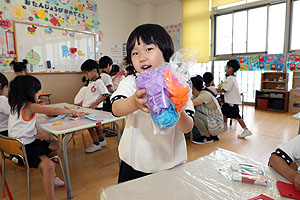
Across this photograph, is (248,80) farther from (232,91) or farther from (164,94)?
(164,94)

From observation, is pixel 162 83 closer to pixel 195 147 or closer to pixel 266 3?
pixel 195 147

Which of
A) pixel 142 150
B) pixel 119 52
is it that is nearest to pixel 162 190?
pixel 142 150

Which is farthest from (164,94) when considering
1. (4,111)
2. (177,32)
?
(177,32)

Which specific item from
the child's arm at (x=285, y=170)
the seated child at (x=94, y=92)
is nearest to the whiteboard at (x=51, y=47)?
the seated child at (x=94, y=92)

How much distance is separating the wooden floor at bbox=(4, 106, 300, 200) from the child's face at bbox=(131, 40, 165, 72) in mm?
1475

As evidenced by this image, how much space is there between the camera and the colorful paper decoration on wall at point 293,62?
209 inches

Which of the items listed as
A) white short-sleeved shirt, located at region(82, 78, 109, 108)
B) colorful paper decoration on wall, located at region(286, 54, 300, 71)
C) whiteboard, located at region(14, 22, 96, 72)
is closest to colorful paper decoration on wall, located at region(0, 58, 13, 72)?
whiteboard, located at region(14, 22, 96, 72)

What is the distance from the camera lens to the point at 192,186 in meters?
0.76

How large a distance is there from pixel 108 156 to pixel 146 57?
2312 millimetres

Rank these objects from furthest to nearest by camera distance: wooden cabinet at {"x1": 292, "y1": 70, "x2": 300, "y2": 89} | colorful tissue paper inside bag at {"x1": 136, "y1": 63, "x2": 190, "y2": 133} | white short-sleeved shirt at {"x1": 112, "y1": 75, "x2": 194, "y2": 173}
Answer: wooden cabinet at {"x1": 292, "y1": 70, "x2": 300, "y2": 89} → white short-sleeved shirt at {"x1": 112, "y1": 75, "x2": 194, "y2": 173} → colorful tissue paper inside bag at {"x1": 136, "y1": 63, "x2": 190, "y2": 133}

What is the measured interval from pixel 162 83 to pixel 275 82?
6.39 metres

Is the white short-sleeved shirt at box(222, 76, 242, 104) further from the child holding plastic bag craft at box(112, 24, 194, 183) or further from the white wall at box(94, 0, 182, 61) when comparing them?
the white wall at box(94, 0, 182, 61)

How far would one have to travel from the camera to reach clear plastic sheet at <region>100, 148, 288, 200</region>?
2.30 feet

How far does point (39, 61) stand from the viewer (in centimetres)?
417
